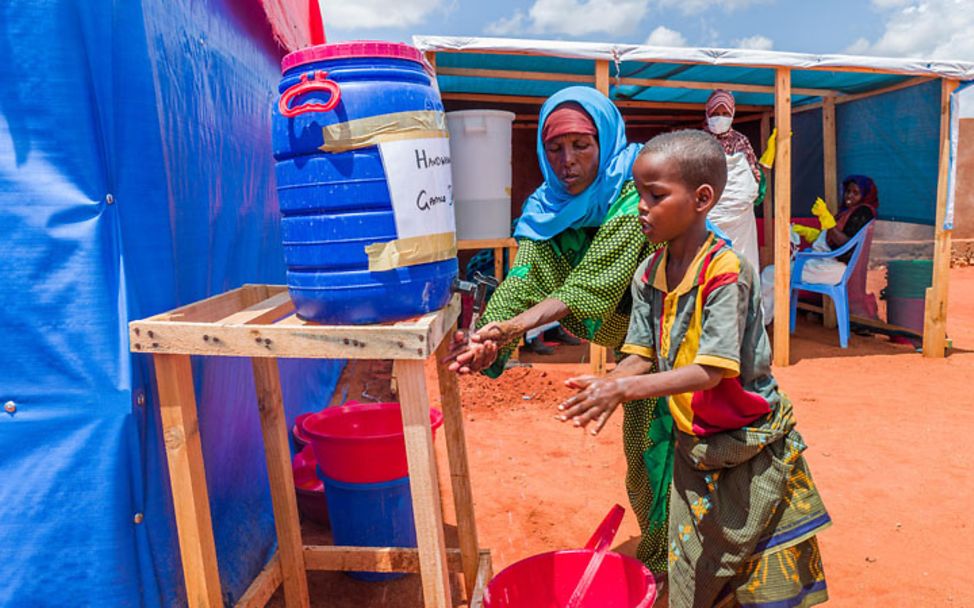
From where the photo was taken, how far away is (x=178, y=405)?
161cm

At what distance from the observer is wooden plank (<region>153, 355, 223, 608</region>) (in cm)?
161

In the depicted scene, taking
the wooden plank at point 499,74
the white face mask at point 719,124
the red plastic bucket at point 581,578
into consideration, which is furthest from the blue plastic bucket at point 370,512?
the white face mask at point 719,124

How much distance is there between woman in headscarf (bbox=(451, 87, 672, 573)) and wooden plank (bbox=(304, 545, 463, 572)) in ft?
2.39

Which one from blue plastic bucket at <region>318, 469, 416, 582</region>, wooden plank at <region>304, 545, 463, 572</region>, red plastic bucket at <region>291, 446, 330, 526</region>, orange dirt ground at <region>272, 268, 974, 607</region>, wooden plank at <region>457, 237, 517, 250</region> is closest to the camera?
wooden plank at <region>304, 545, 463, 572</region>

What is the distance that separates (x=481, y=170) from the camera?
536cm

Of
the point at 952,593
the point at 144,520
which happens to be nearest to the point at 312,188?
the point at 144,520

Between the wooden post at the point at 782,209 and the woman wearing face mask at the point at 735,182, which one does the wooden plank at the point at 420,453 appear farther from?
the wooden post at the point at 782,209

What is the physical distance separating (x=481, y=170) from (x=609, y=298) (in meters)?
3.36

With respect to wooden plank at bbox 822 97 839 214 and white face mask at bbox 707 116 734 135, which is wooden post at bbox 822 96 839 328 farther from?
white face mask at bbox 707 116 734 135

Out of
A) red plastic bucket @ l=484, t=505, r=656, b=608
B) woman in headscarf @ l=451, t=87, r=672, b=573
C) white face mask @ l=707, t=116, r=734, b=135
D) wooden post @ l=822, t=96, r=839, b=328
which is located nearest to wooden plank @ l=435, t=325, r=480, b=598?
woman in headscarf @ l=451, t=87, r=672, b=573

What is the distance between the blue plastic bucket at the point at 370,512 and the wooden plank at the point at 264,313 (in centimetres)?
90

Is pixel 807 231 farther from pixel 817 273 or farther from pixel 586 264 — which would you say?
pixel 586 264

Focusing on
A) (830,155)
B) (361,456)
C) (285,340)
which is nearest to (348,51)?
(285,340)

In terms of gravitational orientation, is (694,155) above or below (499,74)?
Answer: below
